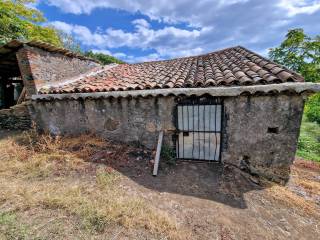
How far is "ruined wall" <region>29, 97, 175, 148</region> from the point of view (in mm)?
5703

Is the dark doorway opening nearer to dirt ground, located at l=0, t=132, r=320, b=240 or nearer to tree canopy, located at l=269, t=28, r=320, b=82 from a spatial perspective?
dirt ground, located at l=0, t=132, r=320, b=240

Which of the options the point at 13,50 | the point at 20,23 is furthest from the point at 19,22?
the point at 13,50

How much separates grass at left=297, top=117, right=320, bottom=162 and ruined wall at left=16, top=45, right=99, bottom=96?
12.2 metres

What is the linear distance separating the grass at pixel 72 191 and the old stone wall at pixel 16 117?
Result: 221 cm

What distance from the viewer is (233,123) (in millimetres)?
5109

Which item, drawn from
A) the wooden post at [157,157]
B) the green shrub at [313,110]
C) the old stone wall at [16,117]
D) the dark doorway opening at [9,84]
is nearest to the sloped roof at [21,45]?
the dark doorway opening at [9,84]

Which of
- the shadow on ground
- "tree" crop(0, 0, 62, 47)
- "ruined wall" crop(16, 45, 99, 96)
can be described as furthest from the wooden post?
"tree" crop(0, 0, 62, 47)

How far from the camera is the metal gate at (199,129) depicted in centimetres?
534

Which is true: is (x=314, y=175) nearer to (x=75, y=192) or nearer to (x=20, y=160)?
(x=75, y=192)

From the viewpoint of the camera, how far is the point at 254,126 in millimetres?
Answer: 4926

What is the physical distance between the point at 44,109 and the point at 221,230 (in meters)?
7.26

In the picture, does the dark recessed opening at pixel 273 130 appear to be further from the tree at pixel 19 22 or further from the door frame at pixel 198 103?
the tree at pixel 19 22

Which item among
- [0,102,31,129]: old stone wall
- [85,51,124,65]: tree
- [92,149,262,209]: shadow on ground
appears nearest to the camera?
[92,149,262,209]: shadow on ground

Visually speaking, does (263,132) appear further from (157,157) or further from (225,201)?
(157,157)
